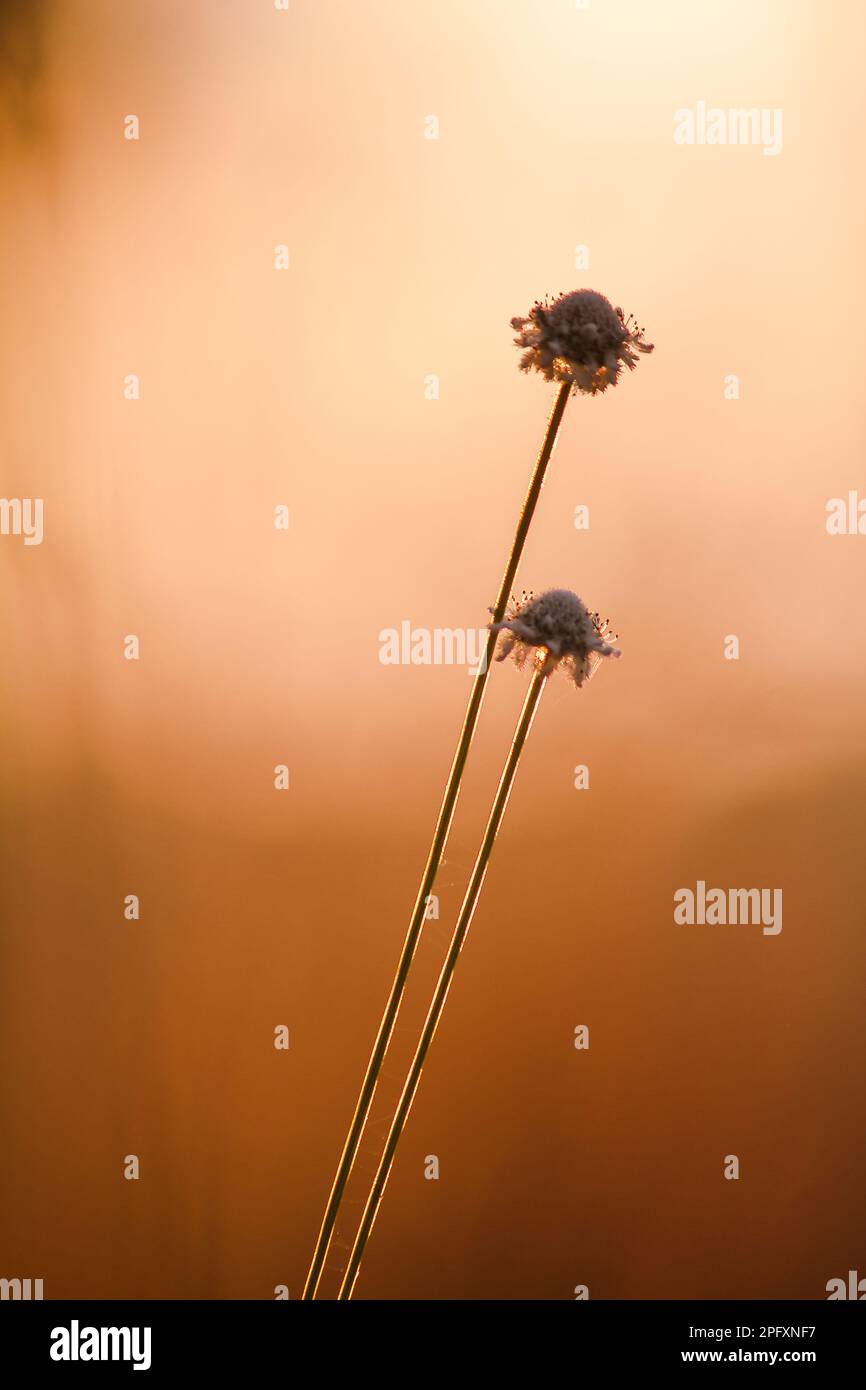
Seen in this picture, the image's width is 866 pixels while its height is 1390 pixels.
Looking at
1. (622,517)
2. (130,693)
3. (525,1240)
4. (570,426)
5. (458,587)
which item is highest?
(570,426)

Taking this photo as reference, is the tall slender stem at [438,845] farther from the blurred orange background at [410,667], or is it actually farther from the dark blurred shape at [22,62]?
the dark blurred shape at [22,62]

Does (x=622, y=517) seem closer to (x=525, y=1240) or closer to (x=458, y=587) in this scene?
(x=458, y=587)

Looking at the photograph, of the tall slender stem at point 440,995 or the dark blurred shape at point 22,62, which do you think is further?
the dark blurred shape at point 22,62

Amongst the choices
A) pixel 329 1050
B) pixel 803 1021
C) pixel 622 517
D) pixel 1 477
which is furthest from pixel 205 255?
pixel 803 1021

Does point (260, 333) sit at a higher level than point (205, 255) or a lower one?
lower

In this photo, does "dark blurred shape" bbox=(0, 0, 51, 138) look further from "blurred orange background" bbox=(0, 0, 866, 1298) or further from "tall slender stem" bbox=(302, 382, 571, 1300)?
"tall slender stem" bbox=(302, 382, 571, 1300)

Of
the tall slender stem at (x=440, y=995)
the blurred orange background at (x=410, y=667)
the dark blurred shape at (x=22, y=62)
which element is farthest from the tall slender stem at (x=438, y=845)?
the dark blurred shape at (x=22, y=62)

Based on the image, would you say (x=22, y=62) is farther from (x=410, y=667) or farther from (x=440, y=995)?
(x=440, y=995)
